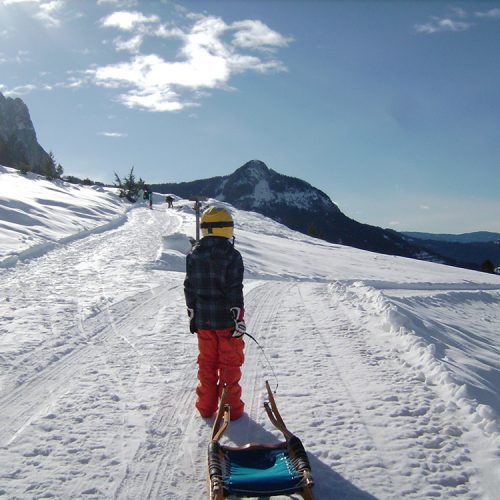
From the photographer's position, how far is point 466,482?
11.6ft

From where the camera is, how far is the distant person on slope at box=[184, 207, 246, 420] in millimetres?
4578

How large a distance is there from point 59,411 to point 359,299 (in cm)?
745

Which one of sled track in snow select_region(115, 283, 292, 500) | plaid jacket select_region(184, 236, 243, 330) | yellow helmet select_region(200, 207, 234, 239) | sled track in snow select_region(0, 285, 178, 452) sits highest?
yellow helmet select_region(200, 207, 234, 239)

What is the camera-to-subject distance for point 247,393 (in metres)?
5.20

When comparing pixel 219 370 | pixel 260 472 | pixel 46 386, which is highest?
pixel 219 370

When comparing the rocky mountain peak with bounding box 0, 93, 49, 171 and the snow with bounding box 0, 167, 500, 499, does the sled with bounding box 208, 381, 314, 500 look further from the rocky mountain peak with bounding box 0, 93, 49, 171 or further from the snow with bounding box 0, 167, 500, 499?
the rocky mountain peak with bounding box 0, 93, 49, 171

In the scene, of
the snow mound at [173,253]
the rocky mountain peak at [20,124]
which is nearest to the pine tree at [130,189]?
the snow mound at [173,253]

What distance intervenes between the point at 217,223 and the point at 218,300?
77cm

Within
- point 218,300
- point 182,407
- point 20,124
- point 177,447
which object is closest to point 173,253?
point 182,407

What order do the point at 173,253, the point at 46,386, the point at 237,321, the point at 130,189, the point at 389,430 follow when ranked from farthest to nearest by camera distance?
the point at 130,189 < the point at 173,253 < the point at 46,386 < the point at 237,321 < the point at 389,430

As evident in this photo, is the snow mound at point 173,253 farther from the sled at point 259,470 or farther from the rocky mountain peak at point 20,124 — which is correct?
the rocky mountain peak at point 20,124

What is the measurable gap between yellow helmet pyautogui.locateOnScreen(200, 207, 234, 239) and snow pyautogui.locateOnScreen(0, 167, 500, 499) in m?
1.84

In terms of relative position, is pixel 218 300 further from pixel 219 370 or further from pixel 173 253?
pixel 173 253

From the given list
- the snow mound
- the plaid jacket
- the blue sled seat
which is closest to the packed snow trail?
the blue sled seat
